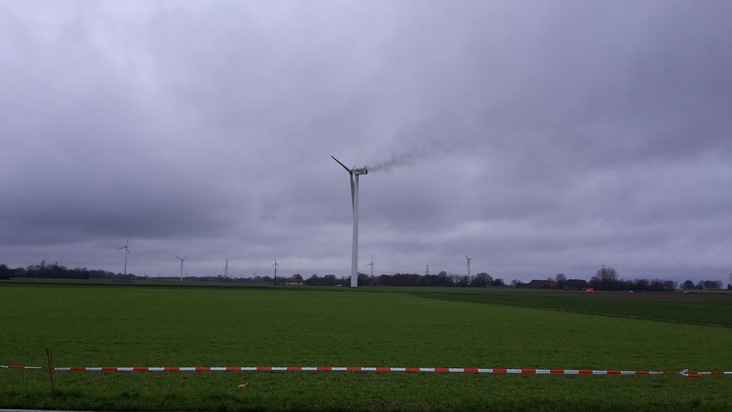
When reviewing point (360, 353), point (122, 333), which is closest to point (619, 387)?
point (360, 353)

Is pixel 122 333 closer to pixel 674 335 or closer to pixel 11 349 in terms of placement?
pixel 11 349

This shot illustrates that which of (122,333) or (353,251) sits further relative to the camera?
(353,251)

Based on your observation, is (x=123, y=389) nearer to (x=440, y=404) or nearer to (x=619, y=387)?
(x=440, y=404)

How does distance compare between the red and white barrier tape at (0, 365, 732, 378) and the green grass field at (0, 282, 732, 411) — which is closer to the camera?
the green grass field at (0, 282, 732, 411)

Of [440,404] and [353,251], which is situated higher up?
[353,251]

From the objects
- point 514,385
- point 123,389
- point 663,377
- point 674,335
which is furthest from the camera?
point 674,335

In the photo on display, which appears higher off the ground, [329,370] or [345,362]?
[329,370]

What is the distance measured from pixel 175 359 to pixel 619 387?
14133mm

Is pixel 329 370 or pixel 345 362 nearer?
pixel 329 370

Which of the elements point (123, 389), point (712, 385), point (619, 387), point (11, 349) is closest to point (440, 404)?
point (619, 387)

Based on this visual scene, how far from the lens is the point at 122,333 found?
28.7 m

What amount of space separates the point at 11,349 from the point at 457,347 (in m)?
17.9

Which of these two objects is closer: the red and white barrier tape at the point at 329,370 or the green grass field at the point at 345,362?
the green grass field at the point at 345,362

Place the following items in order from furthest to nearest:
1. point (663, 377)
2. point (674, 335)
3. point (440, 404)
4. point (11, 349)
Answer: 1. point (674, 335)
2. point (11, 349)
3. point (663, 377)
4. point (440, 404)
